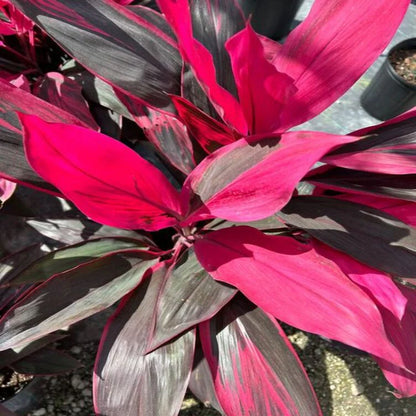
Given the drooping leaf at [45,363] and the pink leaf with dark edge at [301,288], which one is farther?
the drooping leaf at [45,363]

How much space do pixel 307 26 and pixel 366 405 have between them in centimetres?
103

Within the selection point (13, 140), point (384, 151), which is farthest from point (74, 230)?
point (384, 151)

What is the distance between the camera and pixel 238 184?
1.81 feet

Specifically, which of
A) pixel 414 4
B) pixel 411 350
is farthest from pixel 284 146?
pixel 414 4

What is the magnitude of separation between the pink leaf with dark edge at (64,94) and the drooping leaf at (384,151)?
0.50 metres

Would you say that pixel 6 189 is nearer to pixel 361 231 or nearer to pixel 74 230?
pixel 74 230

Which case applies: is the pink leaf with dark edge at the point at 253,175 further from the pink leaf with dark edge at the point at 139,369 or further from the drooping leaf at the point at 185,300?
the pink leaf with dark edge at the point at 139,369

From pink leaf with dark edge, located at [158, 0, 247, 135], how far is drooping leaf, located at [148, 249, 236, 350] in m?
0.25

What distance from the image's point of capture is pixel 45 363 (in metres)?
0.91

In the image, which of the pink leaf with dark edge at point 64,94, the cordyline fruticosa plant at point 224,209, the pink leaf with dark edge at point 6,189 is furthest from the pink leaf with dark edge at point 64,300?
the pink leaf with dark edge at point 64,94

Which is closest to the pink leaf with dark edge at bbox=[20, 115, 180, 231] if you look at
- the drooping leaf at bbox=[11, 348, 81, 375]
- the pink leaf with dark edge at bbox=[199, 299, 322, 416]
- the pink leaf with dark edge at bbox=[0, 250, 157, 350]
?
the pink leaf with dark edge at bbox=[0, 250, 157, 350]

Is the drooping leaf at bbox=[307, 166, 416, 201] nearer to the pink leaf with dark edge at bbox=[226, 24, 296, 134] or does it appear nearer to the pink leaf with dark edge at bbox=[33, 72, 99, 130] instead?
the pink leaf with dark edge at bbox=[226, 24, 296, 134]

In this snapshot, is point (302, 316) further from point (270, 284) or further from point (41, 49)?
point (41, 49)

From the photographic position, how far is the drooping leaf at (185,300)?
612mm
